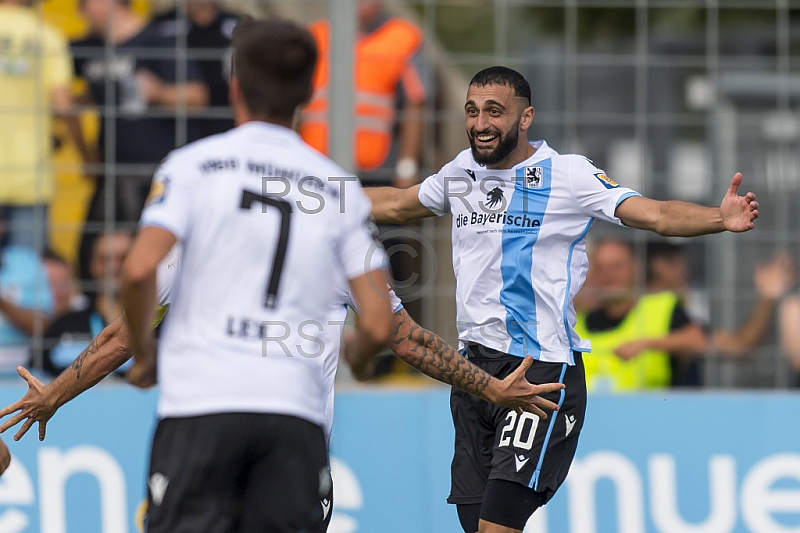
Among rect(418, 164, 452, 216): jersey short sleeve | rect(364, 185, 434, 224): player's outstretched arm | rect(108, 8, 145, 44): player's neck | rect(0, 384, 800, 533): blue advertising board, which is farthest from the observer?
rect(108, 8, 145, 44): player's neck

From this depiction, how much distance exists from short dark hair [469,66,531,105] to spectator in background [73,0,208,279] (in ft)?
7.42

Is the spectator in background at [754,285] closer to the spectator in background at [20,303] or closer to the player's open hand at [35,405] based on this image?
the spectator in background at [20,303]

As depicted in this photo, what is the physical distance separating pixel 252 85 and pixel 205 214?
1.19 ft

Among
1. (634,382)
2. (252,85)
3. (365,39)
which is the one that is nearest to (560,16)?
(365,39)

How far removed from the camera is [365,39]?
7.07m

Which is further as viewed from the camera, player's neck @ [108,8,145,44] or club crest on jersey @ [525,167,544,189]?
player's neck @ [108,8,145,44]

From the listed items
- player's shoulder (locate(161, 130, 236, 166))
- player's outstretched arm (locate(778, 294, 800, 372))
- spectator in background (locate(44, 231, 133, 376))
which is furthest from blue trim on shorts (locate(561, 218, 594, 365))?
spectator in background (locate(44, 231, 133, 376))

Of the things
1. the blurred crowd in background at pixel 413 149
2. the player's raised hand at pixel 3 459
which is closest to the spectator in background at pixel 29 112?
the blurred crowd in background at pixel 413 149

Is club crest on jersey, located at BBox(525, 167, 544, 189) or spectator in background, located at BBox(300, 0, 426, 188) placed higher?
spectator in background, located at BBox(300, 0, 426, 188)

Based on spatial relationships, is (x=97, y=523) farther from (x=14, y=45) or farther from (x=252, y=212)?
(x=252, y=212)

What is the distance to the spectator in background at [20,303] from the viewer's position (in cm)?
674

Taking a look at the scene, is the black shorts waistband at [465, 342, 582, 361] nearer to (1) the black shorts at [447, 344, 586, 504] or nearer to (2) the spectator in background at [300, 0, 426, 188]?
(1) the black shorts at [447, 344, 586, 504]

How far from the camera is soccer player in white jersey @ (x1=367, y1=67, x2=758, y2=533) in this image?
199 inches

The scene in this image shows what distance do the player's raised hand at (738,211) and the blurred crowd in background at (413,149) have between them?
227cm
